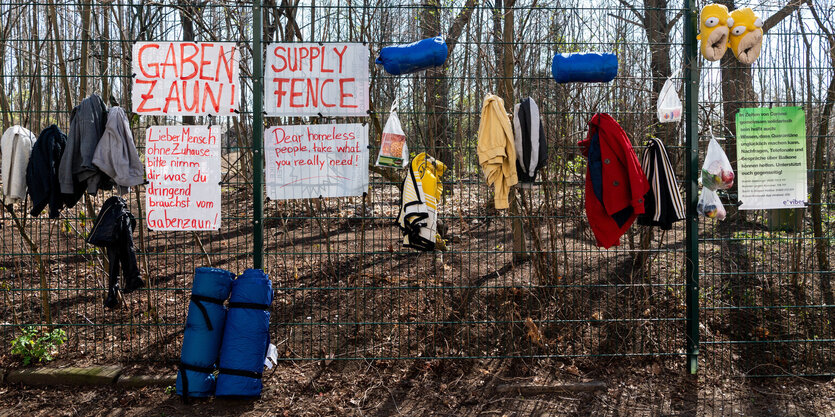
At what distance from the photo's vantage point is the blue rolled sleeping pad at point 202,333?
4059mm

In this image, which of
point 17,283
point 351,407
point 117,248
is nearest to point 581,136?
point 351,407

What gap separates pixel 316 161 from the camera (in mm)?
4191

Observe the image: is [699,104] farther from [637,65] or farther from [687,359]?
[687,359]

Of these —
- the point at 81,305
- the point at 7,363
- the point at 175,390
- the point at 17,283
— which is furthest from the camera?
the point at 17,283

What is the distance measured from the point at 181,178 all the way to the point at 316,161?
99 centimetres

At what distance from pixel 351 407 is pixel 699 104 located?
3.62 metres

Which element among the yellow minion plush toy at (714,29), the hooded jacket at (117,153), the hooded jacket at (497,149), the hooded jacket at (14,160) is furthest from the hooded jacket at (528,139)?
the hooded jacket at (14,160)

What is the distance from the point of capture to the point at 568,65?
406cm

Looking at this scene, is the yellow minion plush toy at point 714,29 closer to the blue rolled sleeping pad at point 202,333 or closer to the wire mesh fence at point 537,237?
the wire mesh fence at point 537,237

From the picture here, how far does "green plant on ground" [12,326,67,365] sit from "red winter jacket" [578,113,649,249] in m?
4.39

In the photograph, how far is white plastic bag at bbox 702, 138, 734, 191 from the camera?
4109 millimetres

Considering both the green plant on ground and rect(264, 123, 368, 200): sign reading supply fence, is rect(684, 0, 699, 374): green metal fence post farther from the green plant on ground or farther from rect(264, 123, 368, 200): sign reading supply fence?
the green plant on ground

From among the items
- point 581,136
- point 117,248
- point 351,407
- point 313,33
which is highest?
point 313,33

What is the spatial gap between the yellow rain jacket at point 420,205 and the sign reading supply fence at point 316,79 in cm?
59
